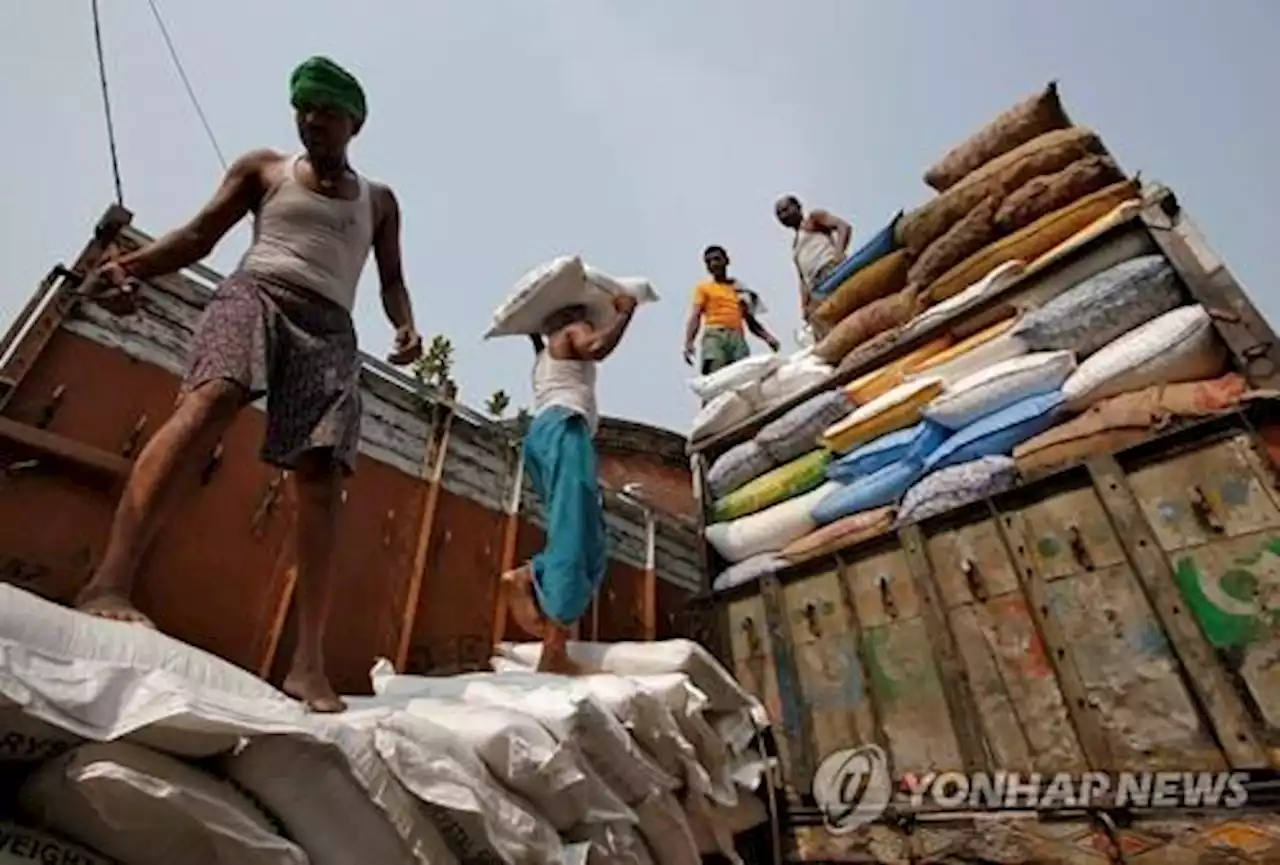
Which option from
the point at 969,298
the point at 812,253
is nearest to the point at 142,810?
the point at 969,298

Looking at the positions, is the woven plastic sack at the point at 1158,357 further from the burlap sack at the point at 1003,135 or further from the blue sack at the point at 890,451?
the burlap sack at the point at 1003,135

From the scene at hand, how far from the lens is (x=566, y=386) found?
253 centimetres

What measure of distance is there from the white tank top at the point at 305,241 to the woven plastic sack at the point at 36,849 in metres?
1.09

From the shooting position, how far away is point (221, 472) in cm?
216

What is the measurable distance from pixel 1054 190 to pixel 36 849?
356 cm

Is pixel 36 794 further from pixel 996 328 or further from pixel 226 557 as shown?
pixel 996 328

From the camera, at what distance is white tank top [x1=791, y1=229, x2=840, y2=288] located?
5.16 meters

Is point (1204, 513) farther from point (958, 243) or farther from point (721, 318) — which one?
point (721, 318)

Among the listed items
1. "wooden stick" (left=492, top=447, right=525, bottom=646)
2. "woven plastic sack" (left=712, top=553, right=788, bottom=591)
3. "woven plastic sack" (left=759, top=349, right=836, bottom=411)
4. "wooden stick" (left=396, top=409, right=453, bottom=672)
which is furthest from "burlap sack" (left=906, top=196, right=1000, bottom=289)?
"wooden stick" (left=396, top=409, right=453, bottom=672)

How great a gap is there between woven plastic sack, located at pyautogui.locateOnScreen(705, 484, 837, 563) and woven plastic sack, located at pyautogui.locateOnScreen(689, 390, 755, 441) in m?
0.59

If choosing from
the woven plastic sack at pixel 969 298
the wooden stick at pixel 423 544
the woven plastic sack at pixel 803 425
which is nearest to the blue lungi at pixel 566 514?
the wooden stick at pixel 423 544

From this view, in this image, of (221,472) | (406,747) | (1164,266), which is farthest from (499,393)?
(406,747)

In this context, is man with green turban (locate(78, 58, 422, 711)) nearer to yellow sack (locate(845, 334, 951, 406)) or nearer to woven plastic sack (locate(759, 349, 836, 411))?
yellow sack (locate(845, 334, 951, 406))

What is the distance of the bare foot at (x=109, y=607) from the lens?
1.10 metres
